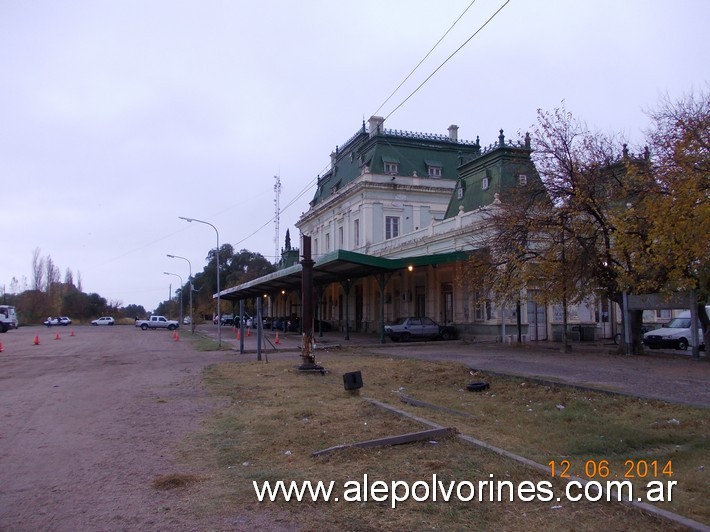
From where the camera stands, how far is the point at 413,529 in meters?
4.94

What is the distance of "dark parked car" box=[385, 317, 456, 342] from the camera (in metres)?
32.9

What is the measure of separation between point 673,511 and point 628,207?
52.9ft

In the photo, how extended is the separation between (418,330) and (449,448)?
2568cm

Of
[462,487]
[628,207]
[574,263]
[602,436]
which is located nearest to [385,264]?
[574,263]

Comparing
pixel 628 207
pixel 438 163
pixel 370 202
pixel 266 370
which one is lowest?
pixel 266 370

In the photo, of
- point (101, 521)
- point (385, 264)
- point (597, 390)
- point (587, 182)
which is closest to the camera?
point (101, 521)

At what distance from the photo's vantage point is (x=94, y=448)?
8.35 meters

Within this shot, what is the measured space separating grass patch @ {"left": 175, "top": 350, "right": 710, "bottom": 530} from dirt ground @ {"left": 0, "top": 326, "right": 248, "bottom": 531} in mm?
533

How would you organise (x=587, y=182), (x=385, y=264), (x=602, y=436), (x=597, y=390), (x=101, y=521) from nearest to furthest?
(x=101, y=521) < (x=602, y=436) < (x=597, y=390) < (x=587, y=182) < (x=385, y=264)

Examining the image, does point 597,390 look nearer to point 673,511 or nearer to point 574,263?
point 673,511

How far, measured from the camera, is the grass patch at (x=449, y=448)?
→ 17.1 ft

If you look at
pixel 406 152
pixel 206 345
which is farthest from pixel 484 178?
pixel 206 345

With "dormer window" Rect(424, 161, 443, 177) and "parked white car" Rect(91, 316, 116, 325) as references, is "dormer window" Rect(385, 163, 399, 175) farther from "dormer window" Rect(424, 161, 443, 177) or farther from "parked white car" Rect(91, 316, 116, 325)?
"parked white car" Rect(91, 316, 116, 325)

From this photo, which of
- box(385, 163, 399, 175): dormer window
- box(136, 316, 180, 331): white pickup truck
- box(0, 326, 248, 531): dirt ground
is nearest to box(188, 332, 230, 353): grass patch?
box(0, 326, 248, 531): dirt ground
